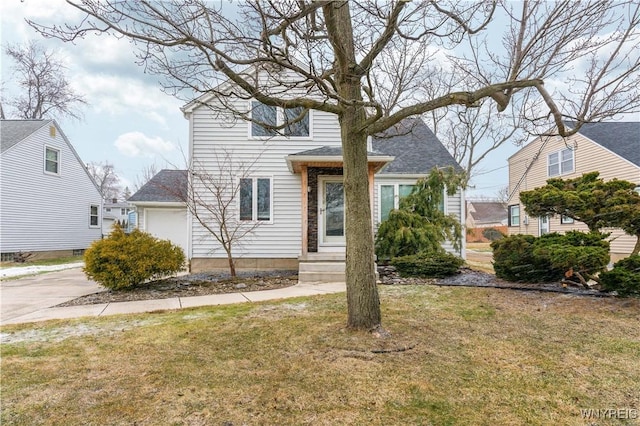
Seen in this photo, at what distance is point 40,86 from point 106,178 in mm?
22980

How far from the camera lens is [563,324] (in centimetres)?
438

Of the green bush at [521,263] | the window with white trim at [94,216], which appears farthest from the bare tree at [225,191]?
the window with white trim at [94,216]

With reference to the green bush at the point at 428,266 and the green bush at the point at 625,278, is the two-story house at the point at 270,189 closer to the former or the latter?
the green bush at the point at 428,266

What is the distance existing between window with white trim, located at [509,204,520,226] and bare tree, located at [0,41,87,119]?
27.2 metres

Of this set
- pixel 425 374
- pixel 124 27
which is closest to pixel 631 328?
pixel 425 374

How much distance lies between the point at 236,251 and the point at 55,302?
4.46 m

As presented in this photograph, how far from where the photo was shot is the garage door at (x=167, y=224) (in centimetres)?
1359

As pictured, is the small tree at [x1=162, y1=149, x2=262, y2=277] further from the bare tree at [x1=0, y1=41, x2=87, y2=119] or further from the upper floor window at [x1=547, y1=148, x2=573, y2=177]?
the bare tree at [x1=0, y1=41, x2=87, y2=119]

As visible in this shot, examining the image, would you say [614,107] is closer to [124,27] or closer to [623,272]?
[623,272]

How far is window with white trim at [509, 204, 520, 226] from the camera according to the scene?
66.7 feet

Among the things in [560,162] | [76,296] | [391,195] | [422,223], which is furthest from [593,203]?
[560,162]

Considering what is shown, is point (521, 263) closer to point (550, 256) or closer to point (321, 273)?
point (550, 256)

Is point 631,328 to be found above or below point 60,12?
below

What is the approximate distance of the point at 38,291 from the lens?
298 inches
